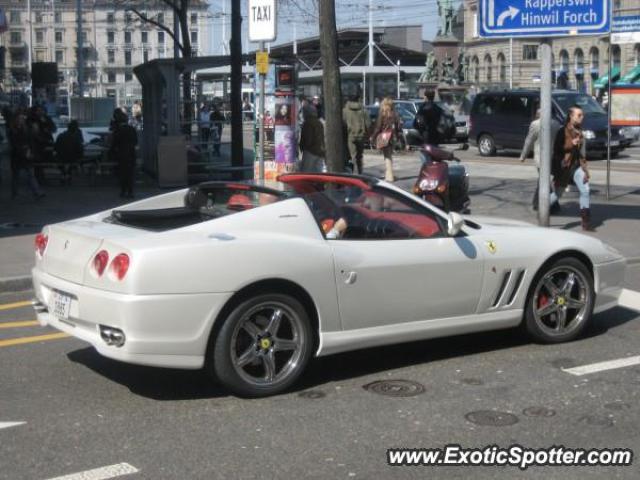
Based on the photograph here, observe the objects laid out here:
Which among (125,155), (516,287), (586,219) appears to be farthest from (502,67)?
(516,287)

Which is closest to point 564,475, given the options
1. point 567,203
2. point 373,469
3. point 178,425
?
point 373,469

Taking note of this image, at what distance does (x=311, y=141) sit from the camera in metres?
18.6

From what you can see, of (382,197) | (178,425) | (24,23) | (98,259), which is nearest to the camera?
(178,425)

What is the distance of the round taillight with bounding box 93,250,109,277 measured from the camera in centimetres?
611

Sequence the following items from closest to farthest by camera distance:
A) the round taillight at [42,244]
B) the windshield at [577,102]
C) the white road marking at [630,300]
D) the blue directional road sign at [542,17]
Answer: the round taillight at [42,244] < the white road marking at [630,300] < the blue directional road sign at [542,17] < the windshield at [577,102]

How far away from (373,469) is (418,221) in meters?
2.55

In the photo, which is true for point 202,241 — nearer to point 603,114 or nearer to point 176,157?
point 176,157

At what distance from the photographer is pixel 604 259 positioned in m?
7.97

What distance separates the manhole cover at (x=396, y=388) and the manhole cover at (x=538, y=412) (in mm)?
721

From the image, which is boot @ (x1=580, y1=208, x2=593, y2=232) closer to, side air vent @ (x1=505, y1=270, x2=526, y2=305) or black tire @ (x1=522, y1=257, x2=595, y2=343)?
black tire @ (x1=522, y1=257, x2=595, y2=343)

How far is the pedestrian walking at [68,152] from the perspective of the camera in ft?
68.8

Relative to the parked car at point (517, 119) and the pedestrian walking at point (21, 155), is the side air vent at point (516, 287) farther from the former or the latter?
the parked car at point (517, 119)

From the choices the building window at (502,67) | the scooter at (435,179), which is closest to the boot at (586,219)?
the scooter at (435,179)

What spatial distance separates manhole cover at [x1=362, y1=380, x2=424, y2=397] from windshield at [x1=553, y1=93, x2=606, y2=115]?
23.1 m
